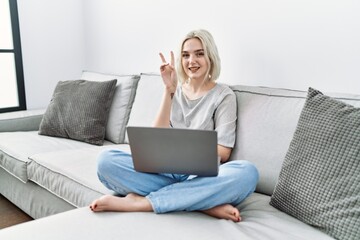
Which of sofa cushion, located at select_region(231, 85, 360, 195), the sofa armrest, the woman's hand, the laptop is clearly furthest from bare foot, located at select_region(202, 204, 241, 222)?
the sofa armrest

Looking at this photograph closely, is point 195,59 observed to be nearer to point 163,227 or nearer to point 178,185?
point 178,185

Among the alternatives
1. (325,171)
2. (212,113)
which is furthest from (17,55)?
(325,171)

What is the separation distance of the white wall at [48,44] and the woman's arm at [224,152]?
2.12 metres

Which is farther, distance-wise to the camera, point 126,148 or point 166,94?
point 126,148

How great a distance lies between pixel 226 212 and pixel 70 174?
796 millimetres

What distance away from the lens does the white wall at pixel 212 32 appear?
157 cm

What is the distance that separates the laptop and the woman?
74mm

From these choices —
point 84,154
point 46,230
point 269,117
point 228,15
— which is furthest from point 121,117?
point 46,230

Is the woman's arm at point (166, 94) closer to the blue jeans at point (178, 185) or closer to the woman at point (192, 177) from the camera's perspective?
the woman at point (192, 177)

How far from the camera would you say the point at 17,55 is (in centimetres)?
287

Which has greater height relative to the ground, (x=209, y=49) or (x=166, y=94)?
(x=209, y=49)

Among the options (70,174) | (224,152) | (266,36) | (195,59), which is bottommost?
(70,174)

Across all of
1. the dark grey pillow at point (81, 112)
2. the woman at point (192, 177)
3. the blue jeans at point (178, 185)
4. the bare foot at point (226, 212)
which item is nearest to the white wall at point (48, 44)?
the dark grey pillow at point (81, 112)

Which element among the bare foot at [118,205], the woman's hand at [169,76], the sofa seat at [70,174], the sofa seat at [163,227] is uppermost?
the woman's hand at [169,76]
